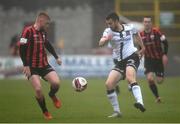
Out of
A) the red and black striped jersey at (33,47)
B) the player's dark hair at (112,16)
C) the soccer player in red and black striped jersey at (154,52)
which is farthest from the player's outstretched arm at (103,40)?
the soccer player in red and black striped jersey at (154,52)

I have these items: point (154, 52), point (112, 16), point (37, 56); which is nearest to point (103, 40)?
point (112, 16)

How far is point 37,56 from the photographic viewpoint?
1568 cm

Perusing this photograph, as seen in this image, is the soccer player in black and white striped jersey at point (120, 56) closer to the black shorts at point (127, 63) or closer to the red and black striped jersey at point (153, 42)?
the black shorts at point (127, 63)

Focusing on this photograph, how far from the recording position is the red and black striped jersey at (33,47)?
15.4 m

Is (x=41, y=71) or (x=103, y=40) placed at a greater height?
(x=103, y=40)

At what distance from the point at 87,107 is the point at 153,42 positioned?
362 centimetres

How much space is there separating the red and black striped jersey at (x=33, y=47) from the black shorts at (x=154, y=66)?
5.70 m

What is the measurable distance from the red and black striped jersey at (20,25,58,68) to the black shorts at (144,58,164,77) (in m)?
5.70

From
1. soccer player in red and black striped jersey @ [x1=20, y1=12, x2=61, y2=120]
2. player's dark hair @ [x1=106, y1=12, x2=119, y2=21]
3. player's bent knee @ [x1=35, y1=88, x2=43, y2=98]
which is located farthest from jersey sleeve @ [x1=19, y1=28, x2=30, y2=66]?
player's dark hair @ [x1=106, y1=12, x2=119, y2=21]

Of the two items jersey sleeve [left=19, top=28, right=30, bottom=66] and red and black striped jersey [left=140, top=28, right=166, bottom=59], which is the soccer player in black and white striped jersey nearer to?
jersey sleeve [left=19, top=28, right=30, bottom=66]

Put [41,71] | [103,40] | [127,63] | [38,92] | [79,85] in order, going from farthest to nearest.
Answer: [79,85] → [127,63] → [41,71] → [38,92] → [103,40]

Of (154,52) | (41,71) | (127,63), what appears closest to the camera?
(41,71)

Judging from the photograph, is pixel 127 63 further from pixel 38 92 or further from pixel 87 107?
pixel 87 107

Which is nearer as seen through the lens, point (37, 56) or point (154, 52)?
point (37, 56)
